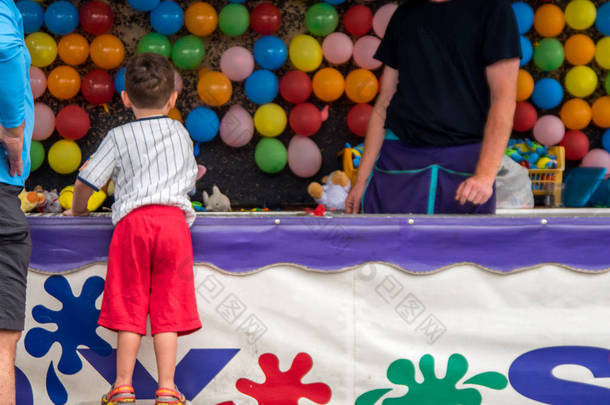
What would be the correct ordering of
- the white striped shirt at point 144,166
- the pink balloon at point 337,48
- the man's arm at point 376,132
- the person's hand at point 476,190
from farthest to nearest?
the pink balloon at point 337,48, the man's arm at point 376,132, the person's hand at point 476,190, the white striped shirt at point 144,166

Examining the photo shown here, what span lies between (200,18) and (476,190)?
2.78m

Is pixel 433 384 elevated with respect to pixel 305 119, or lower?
lower

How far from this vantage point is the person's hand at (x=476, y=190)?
1765 mm

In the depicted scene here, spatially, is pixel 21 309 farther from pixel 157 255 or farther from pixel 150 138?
pixel 150 138

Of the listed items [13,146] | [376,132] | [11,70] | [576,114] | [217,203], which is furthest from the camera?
[576,114]

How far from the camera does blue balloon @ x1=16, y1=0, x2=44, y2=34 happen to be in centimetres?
391

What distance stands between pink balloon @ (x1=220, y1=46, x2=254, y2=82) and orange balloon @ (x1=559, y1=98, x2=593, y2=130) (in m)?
2.18

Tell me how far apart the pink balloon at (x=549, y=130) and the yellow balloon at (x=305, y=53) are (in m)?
1.57

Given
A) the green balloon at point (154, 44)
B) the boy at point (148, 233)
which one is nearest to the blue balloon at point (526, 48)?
the green balloon at point (154, 44)

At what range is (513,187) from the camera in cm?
348

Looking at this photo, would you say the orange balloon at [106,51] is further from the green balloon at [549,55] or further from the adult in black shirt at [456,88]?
the green balloon at [549,55]

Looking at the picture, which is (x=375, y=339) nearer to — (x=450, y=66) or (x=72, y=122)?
(x=450, y=66)

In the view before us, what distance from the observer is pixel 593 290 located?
1650mm

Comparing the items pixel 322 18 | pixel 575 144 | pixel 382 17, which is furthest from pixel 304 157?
pixel 575 144
